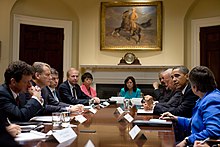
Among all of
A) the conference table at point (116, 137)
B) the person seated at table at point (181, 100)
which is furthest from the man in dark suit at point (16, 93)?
the person seated at table at point (181, 100)

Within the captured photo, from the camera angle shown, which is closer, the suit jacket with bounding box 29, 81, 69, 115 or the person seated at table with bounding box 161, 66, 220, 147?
the person seated at table with bounding box 161, 66, 220, 147

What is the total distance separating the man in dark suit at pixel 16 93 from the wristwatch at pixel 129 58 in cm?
486

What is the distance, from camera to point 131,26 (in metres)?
7.22

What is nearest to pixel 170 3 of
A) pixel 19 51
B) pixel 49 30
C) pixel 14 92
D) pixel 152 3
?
pixel 152 3

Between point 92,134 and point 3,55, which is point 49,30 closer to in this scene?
point 3,55

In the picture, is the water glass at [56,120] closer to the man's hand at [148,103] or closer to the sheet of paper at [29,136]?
the sheet of paper at [29,136]

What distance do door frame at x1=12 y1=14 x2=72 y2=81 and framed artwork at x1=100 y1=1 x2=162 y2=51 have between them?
79 cm

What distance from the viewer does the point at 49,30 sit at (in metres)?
7.11

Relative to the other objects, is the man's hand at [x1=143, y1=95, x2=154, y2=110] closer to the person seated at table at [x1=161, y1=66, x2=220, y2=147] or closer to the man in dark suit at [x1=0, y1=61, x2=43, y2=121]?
the person seated at table at [x1=161, y1=66, x2=220, y2=147]

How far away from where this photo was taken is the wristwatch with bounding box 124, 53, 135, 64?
280 inches

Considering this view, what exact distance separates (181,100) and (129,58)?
4.18 metres

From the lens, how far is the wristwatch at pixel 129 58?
7117mm

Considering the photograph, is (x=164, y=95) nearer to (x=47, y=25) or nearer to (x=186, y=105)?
(x=186, y=105)

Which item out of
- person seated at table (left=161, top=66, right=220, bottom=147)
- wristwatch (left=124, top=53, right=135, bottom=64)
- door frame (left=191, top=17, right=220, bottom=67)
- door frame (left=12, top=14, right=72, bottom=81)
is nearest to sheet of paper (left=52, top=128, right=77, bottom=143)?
person seated at table (left=161, top=66, right=220, bottom=147)
